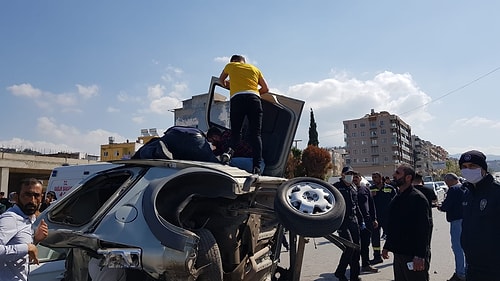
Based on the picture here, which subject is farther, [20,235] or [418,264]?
[418,264]

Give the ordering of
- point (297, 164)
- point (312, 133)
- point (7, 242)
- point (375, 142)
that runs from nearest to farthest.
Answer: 1. point (7, 242)
2. point (297, 164)
3. point (312, 133)
4. point (375, 142)

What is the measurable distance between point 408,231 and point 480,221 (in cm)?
110

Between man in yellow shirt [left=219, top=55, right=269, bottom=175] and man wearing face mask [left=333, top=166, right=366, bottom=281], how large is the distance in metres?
2.59

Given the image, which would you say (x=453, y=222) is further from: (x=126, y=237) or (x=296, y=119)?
(x=126, y=237)

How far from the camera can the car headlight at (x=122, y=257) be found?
2822 mm

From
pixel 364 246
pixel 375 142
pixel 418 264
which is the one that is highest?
pixel 375 142

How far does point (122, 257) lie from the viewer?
2.84m

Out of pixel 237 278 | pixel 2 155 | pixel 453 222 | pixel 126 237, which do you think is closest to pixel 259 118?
pixel 237 278

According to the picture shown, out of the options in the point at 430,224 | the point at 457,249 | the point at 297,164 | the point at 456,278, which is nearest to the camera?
the point at 430,224

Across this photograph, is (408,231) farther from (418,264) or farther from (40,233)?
(40,233)

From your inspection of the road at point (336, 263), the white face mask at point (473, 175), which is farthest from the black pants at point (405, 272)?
the road at point (336, 263)

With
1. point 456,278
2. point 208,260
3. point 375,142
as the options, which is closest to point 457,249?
point 456,278

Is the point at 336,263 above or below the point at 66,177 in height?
below

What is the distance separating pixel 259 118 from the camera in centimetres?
489
